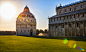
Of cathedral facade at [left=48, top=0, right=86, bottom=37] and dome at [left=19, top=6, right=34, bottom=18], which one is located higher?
dome at [left=19, top=6, right=34, bottom=18]

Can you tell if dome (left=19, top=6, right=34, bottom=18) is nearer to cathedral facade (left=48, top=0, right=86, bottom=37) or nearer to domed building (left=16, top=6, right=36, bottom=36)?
domed building (left=16, top=6, right=36, bottom=36)

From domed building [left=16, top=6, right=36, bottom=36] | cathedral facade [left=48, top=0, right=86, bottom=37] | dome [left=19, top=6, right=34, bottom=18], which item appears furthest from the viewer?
dome [left=19, top=6, right=34, bottom=18]

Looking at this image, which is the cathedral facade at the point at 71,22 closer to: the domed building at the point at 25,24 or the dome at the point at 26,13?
the domed building at the point at 25,24

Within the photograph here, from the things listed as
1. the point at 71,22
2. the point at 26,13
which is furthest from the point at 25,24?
the point at 71,22

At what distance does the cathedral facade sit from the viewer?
34753 millimetres

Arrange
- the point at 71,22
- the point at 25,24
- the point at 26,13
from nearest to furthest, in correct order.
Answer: the point at 71,22, the point at 25,24, the point at 26,13

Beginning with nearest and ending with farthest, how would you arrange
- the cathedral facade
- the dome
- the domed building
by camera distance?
1. the cathedral facade
2. the domed building
3. the dome

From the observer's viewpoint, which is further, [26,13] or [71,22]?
[26,13]

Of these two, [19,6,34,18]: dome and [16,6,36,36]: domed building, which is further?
[19,6,34,18]: dome

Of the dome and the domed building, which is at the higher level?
the dome

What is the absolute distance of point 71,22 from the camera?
37469mm

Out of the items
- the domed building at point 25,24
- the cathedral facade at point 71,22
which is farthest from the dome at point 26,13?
the cathedral facade at point 71,22

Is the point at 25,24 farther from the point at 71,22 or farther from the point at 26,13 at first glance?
the point at 71,22

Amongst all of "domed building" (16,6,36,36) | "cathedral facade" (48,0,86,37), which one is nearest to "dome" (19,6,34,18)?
"domed building" (16,6,36,36)
